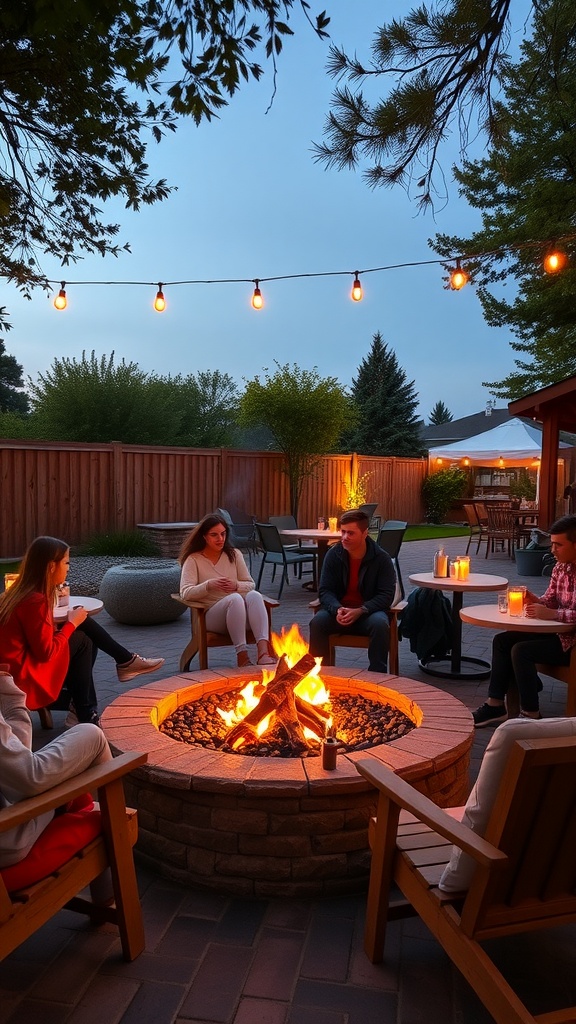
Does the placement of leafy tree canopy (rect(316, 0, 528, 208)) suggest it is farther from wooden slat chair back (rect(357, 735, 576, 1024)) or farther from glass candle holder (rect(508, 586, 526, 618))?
wooden slat chair back (rect(357, 735, 576, 1024))

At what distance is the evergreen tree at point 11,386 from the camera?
35.3 meters

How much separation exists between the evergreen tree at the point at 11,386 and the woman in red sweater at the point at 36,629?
3496 centimetres

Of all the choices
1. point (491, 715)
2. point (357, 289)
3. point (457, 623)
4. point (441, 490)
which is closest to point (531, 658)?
point (491, 715)

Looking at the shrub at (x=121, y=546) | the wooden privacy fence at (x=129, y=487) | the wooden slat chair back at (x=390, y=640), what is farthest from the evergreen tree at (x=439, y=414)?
the wooden slat chair back at (x=390, y=640)

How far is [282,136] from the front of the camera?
4.05 m

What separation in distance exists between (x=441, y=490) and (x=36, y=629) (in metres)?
17.5

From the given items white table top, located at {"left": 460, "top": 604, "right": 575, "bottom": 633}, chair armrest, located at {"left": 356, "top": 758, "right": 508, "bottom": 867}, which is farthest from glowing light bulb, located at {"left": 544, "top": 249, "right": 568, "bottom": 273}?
chair armrest, located at {"left": 356, "top": 758, "right": 508, "bottom": 867}

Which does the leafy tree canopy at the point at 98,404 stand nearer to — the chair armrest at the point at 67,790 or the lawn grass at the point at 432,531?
the lawn grass at the point at 432,531

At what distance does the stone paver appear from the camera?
1.69 metres

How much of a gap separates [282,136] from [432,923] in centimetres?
413

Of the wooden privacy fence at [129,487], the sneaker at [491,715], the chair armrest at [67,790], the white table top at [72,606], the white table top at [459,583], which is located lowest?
the sneaker at [491,715]

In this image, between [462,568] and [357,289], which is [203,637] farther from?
[357,289]

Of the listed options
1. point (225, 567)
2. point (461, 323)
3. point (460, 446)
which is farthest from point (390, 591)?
point (461, 323)

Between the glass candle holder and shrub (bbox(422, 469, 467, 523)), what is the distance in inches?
621
